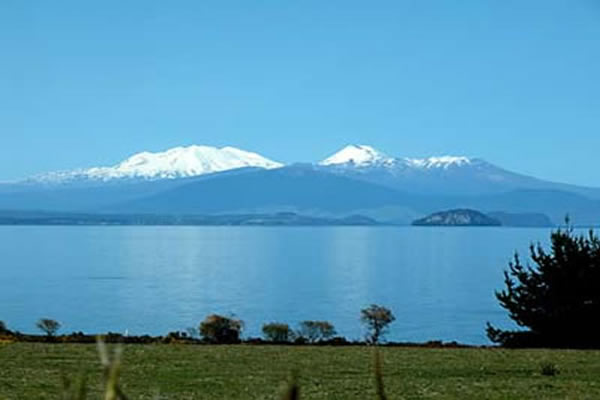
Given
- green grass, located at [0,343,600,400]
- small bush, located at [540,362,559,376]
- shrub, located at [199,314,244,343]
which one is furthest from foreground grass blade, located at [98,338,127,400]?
shrub, located at [199,314,244,343]

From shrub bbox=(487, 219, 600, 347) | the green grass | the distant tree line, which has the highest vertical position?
shrub bbox=(487, 219, 600, 347)

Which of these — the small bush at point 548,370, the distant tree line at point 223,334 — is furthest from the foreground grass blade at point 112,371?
the small bush at point 548,370

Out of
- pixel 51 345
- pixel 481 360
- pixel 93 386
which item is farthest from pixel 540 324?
pixel 93 386

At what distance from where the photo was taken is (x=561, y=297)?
29.5 metres

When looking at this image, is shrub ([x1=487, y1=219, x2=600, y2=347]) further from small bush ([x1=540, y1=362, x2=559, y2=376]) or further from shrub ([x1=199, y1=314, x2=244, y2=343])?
small bush ([x1=540, y1=362, x2=559, y2=376])

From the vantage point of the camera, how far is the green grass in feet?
48.8

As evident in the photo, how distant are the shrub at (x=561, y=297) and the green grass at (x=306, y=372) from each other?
613 centimetres

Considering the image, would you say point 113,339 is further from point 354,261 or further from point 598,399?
point 354,261

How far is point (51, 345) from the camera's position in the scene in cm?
2267

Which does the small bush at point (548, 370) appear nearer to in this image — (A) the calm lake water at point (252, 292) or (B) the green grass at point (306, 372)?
(B) the green grass at point (306, 372)

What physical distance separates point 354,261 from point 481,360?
544 ft

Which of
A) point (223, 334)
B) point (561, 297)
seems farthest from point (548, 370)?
point (223, 334)

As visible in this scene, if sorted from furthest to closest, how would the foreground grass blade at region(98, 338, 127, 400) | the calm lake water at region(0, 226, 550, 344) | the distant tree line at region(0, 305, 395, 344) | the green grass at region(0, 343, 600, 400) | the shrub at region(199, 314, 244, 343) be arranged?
the calm lake water at region(0, 226, 550, 344) → the shrub at region(199, 314, 244, 343) → the distant tree line at region(0, 305, 395, 344) → the green grass at region(0, 343, 600, 400) → the foreground grass blade at region(98, 338, 127, 400)

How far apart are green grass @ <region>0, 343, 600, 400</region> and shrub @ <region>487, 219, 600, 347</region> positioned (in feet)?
20.1
